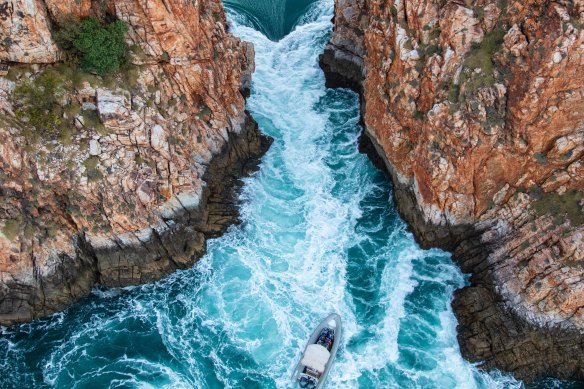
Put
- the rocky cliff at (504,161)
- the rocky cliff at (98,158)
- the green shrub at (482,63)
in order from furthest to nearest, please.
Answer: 1. the rocky cliff at (98,158)
2. the green shrub at (482,63)
3. the rocky cliff at (504,161)

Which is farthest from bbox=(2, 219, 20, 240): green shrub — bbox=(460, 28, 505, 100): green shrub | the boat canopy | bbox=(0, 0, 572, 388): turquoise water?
bbox=(460, 28, 505, 100): green shrub

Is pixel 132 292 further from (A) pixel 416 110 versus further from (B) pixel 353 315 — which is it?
(A) pixel 416 110

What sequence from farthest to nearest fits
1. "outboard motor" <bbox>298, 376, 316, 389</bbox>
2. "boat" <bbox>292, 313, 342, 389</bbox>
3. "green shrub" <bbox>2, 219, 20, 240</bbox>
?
"green shrub" <bbox>2, 219, 20, 240</bbox> < "boat" <bbox>292, 313, 342, 389</bbox> < "outboard motor" <bbox>298, 376, 316, 389</bbox>

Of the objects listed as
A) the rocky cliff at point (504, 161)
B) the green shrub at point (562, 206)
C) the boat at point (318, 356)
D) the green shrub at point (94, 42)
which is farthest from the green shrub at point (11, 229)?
the green shrub at point (562, 206)

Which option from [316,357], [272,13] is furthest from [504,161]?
[272,13]

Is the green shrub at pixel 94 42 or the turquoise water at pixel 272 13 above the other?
the green shrub at pixel 94 42

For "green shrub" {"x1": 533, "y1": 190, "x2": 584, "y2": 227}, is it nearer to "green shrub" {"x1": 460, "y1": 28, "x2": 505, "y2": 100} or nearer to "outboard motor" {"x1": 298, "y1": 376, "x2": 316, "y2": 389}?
"green shrub" {"x1": 460, "y1": 28, "x2": 505, "y2": 100}

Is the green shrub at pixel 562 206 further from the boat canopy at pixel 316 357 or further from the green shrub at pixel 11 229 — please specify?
the green shrub at pixel 11 229
